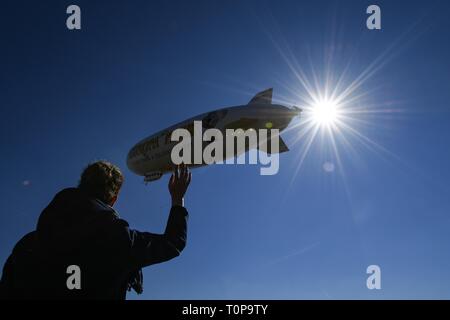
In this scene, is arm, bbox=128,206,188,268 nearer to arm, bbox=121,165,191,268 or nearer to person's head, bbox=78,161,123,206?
arm, bbox=121,165,191,268

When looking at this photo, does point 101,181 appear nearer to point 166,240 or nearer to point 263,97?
point 166,240

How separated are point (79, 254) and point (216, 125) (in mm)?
43208

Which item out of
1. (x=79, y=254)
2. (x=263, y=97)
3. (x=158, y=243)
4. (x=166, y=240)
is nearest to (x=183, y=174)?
(x=166, y=240)

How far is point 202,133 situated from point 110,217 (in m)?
42.6

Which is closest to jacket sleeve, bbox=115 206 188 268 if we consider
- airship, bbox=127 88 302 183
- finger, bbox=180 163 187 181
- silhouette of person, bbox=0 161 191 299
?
silhouette of person, bbox=0 161 191 299

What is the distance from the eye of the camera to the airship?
45.2 metres

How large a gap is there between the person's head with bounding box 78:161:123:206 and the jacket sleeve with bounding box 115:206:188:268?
2.40 ft

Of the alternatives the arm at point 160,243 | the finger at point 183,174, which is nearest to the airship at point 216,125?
the finger at point 183,174

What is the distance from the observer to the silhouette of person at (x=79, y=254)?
4461mm

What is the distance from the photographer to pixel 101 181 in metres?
5.24

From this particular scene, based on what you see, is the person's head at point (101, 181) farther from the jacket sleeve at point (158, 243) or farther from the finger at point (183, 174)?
the finger at point (183, 174)

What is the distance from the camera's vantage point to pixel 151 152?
56281 mm
